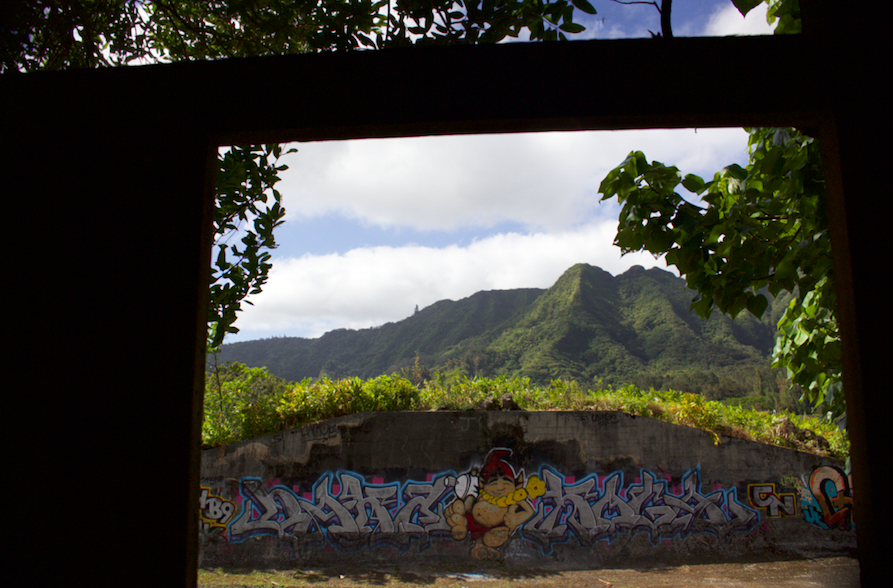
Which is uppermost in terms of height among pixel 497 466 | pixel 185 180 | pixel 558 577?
pixel 185 180

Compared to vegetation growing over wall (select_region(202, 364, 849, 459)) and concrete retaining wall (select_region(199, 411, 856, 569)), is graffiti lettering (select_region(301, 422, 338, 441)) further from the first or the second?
vegetation growing over wall (select_region(202, 364, 849, 459))

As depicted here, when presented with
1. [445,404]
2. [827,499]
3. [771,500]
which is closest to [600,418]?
[445,404]

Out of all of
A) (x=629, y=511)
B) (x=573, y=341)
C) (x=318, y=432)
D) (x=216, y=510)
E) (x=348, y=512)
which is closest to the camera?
(x=348, y=512)

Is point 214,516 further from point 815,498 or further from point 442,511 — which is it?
point 815,498

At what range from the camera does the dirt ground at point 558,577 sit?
761 centimetres

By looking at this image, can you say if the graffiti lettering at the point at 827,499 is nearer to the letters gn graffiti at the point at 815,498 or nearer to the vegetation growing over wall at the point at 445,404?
the letters gn graffiti at the point at 815,498

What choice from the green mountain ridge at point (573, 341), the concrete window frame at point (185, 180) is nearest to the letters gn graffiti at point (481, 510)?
the concrete window frame at point (185, 180)

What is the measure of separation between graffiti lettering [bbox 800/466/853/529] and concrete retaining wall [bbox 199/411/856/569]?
0.06 ft

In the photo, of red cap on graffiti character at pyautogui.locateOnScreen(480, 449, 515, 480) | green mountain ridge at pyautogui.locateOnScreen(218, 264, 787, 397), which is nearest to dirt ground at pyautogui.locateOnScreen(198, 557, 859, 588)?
red cap on graffiti character at pyautogui.locateOnScreen(480, 449, 515, 480)

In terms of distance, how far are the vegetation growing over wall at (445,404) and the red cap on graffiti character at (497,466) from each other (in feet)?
2.80

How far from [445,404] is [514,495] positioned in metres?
2.06

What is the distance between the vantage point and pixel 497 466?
8.91 metres

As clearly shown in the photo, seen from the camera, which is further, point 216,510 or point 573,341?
point 573,341

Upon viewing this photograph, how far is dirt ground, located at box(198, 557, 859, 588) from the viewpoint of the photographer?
7.61 m
